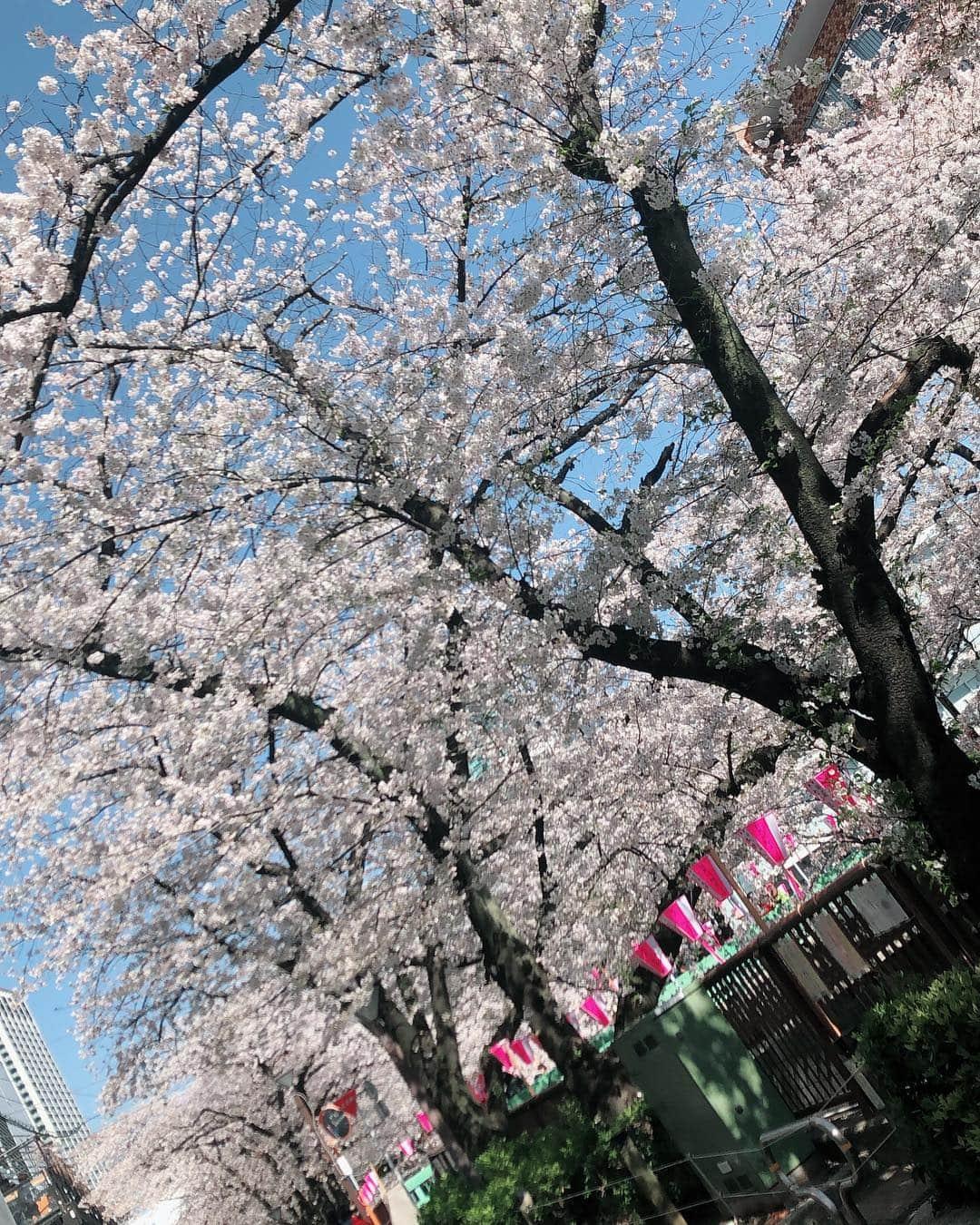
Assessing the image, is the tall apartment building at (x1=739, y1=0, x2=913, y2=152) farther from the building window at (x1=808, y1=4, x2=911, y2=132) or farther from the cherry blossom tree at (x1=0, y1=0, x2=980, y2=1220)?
the cherry blossom tree at (x1=0, y1=0, x2=980, y2=1220)

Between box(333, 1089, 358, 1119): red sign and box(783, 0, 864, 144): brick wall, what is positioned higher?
box(783, 0, 864, 144): brick wall

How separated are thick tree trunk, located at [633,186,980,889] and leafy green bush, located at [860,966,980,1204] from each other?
34.7 inches

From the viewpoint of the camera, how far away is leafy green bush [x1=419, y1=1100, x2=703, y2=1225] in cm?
963

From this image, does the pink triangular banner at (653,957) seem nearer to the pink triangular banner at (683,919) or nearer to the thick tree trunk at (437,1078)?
the pink triangular banner at (683,919)

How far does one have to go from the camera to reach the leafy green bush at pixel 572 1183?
9.63 meters

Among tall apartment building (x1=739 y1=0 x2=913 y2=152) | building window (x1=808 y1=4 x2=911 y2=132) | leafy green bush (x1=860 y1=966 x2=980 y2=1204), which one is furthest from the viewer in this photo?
tall apartment building (x1=739 y1=0 x2=913 y2=152)

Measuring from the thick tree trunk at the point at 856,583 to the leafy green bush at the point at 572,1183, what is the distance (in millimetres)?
5989

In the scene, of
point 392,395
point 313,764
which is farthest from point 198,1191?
point 392,395

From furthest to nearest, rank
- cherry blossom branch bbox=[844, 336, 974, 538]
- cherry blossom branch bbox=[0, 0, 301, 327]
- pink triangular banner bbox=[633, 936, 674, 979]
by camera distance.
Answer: pink triangular banner bbox=[633, 936, 674, 979]
cherry blossom branch bbox=[844, 336, 974, 538]
cherry blossom branch bbox=[0, 0, 301, 327]

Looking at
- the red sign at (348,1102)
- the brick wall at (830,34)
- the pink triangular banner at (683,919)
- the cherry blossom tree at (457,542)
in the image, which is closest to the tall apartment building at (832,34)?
the brick wall at (830,34)

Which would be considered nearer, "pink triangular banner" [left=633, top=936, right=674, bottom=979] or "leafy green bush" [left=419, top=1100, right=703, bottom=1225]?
"leafy green bush" [left=419, top=1100, right=703, bottom=1225]

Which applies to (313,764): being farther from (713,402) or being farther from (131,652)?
(713,402)

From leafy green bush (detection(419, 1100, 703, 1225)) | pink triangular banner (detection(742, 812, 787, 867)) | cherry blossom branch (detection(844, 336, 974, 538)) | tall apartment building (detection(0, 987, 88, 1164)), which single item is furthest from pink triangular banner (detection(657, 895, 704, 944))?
tall apartment building (detection(0, 987, 88, 1164))

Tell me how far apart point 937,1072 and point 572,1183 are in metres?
6.53
